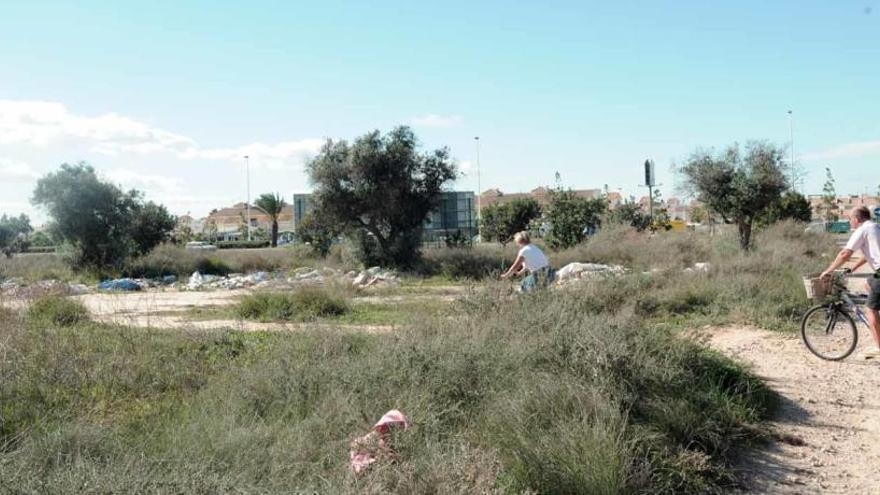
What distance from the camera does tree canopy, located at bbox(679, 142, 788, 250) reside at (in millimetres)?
23266

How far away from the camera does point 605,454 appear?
4562 mm

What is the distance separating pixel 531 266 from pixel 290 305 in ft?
16.1

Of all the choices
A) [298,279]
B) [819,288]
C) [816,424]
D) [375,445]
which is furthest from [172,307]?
[816,424]

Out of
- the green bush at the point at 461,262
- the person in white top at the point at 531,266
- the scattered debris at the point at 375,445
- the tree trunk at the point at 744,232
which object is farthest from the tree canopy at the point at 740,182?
the scattered debris at the point at 375,445

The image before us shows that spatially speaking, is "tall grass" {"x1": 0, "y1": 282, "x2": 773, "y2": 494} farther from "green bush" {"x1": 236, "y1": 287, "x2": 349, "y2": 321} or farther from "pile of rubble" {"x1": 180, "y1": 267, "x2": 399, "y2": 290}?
"pile of rubble" {"x1": 180, "y1": 267, "x2": 399, "y2": 290}

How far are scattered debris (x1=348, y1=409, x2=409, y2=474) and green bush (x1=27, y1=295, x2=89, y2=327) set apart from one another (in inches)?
283

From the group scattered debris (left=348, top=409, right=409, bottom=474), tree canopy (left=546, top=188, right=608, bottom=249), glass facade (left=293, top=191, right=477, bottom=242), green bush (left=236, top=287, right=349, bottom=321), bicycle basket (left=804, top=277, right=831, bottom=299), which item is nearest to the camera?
scattered debris (left=348, top=409, right=409, bottom=474)

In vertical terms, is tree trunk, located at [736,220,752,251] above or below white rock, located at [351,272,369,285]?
above

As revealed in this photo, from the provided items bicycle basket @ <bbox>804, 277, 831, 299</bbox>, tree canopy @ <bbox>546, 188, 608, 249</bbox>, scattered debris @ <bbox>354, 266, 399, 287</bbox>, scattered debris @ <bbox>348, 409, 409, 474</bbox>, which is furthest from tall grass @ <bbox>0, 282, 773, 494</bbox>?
tree canopy @ <bbox>546, 188, 608, 249</bbox>

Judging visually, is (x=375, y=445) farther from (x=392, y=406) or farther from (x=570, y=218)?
(x=570, y=218)

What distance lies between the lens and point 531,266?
11086 mm

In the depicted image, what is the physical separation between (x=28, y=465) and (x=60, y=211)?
87.5ft

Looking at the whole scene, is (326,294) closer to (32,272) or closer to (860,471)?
(860,471)

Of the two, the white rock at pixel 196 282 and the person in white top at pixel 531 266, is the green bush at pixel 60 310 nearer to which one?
the person in white top at pixel 531 266
